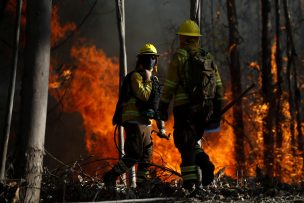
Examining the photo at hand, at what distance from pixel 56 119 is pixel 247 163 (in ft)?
24.6

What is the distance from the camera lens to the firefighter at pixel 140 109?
593 centimetres

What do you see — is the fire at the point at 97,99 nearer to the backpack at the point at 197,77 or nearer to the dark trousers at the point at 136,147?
the dark trousers at the point at 136,147

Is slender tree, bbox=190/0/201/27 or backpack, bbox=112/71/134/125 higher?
slender tree, bbox=190/0/201/27

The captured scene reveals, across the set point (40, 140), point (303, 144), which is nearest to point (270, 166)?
point (303, 144)

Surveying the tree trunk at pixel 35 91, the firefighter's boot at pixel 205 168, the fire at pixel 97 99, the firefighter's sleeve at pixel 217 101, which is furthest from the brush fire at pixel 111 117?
the tree trunk at pixel 35 91

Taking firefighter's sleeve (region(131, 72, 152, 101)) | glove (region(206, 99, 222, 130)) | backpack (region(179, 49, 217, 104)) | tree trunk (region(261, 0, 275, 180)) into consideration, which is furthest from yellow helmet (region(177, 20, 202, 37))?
tree trunk (region(261, 0, 275, 180))

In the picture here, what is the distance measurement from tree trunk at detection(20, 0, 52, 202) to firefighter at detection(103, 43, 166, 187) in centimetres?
204

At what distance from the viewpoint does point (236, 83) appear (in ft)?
54.0

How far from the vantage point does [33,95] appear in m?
3.92

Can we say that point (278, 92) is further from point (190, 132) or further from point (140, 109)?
point (190, 132)

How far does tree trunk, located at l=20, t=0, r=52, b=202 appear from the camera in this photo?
3.84 m

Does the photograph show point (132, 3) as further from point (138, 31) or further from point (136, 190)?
point (136, 190)

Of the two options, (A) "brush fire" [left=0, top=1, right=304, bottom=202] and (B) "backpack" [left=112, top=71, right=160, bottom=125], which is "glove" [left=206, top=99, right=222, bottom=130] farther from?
(A) "brush fire" [left=0, top=1, right=304, bottom=202]

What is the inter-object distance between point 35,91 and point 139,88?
2.14 meters
